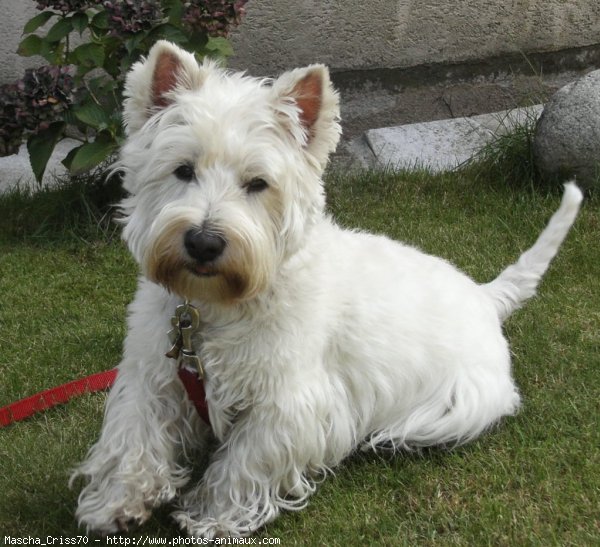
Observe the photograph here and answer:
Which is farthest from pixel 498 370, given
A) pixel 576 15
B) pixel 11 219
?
pixel 576 15

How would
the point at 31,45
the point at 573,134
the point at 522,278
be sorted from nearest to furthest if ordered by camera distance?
the point at 522,278 < the point at 31,45 < the point at 573,134

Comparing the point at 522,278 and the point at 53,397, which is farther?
the point at 522,278

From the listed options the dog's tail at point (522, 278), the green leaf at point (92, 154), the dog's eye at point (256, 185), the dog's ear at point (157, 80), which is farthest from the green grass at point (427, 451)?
the dog's ear at point (157, 80)

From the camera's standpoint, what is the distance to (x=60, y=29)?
552cm

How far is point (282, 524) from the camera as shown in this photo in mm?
3215

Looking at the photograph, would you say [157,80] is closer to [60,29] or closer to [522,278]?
[522,278]

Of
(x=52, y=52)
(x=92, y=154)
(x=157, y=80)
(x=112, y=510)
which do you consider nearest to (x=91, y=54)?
(x=52, y=52)

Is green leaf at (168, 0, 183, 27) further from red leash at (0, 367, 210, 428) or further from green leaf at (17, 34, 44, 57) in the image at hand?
red leash at (0, 367, 210, 428)

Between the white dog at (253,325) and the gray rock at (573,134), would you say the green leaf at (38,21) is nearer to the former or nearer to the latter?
the white dog at (253,325)

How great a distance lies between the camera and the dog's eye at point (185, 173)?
287 centimetres

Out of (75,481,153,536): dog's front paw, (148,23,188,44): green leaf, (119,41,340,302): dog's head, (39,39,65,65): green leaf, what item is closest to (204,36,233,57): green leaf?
(148,23,188,44): green leaf

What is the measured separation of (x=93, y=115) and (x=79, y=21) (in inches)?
22.2

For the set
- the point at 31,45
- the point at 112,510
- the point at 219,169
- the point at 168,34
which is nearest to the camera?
the point at 219,169

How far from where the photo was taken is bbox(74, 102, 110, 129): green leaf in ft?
17.9
